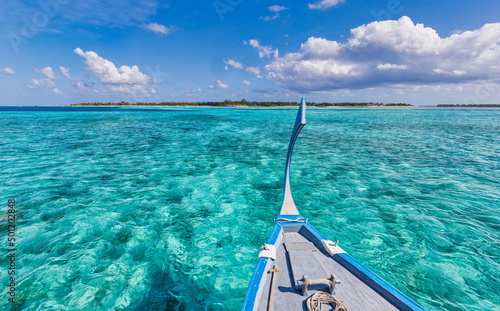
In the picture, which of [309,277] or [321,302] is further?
[309,277]

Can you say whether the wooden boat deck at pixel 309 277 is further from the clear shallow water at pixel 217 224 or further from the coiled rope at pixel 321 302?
the clear shallow water at pixel 217 224

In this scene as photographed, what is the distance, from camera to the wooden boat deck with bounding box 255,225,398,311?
4199 mm

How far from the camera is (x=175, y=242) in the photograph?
332 inches

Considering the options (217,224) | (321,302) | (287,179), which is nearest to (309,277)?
(321,302)

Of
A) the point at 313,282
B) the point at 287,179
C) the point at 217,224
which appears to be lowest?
the point at 217,224

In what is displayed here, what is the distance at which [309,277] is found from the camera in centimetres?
477

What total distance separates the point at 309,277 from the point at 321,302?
70cm

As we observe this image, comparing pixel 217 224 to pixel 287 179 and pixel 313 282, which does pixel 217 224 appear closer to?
pixel 287 179

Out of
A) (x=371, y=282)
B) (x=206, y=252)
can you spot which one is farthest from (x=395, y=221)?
(x=206, y=252)

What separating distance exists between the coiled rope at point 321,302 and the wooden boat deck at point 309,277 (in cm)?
22

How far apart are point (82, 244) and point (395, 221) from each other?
1393 centimetres

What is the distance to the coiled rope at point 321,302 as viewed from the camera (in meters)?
3.87

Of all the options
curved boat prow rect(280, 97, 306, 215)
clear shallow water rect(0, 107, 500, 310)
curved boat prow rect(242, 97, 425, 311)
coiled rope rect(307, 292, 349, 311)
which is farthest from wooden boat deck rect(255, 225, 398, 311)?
clear shallow water rect(0, 107, 500, 310)

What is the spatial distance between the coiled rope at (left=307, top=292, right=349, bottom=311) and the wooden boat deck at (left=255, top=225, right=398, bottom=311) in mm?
216
